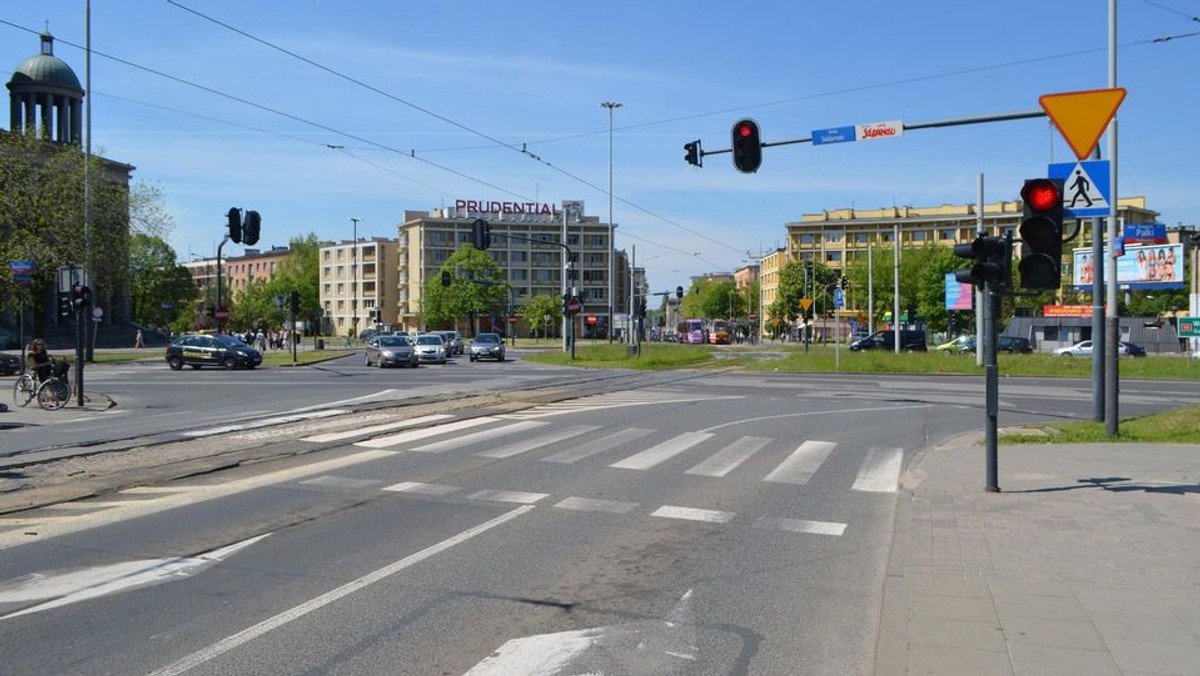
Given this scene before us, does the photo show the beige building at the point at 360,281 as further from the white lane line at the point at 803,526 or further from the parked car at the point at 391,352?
the white lane line at the point at 803,526

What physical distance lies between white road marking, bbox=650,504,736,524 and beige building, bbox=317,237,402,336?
131616 mm

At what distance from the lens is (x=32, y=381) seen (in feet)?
72.7

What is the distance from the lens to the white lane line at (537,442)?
12984 millimetres

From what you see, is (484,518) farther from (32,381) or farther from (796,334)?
(796,334)

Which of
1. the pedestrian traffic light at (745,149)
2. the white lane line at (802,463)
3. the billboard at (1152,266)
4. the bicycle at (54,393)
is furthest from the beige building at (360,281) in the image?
the white lane line at (802,463)

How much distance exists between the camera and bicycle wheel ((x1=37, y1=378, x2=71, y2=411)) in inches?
829

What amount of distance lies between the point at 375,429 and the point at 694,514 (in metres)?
8.02

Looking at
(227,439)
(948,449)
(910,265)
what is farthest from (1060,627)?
(910,265)

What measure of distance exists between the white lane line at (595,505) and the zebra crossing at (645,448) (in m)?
2.04

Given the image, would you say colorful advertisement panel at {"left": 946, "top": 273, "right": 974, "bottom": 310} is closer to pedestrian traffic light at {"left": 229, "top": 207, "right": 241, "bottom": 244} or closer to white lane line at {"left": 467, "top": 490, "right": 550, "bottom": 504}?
pedestrian traffic light at {"left": 229, "top": 207, "right": 241, "bottom": 244}

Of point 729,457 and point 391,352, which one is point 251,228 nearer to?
point 391,352

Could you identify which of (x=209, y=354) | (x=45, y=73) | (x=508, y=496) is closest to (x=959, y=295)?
(x=209, y=354)

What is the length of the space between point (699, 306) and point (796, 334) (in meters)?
42.2

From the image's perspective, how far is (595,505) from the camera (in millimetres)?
9453
